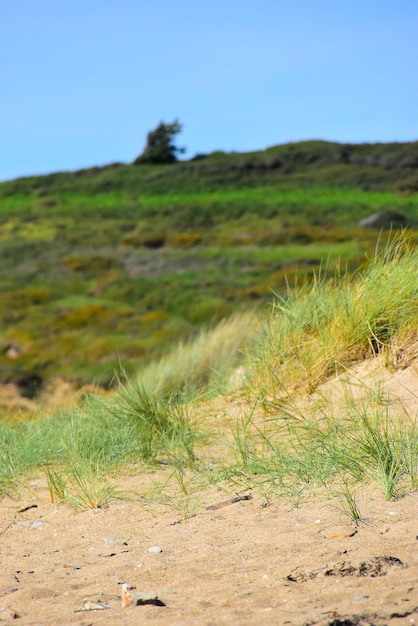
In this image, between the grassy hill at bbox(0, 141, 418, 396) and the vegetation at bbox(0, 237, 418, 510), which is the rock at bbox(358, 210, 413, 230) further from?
the vegetation at bbox(0, 237, 418, 510)

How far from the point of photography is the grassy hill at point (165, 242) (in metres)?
20.7

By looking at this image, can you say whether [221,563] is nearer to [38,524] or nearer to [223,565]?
[223,565]

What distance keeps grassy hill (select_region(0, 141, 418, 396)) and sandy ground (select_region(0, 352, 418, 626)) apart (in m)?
6.84

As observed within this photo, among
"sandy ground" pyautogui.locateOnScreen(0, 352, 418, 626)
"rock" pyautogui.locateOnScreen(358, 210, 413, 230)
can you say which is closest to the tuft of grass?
"sandy ground" pyautogui.locateOnScreen(0, 352, 418, 626)

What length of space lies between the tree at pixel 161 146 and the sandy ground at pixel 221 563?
160ft

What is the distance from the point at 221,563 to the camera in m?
2.91

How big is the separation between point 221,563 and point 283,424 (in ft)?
6.08

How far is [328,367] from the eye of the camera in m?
5.30

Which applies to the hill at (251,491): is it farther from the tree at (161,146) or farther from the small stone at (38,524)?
the tree at (161,146)

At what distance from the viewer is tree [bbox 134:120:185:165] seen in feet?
169

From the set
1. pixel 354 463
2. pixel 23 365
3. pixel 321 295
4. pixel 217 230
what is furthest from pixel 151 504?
pixel 217 230

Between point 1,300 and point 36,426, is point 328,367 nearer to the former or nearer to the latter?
point 36,426

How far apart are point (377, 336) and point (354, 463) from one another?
72.4 inches

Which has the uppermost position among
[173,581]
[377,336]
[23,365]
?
[377,336]
